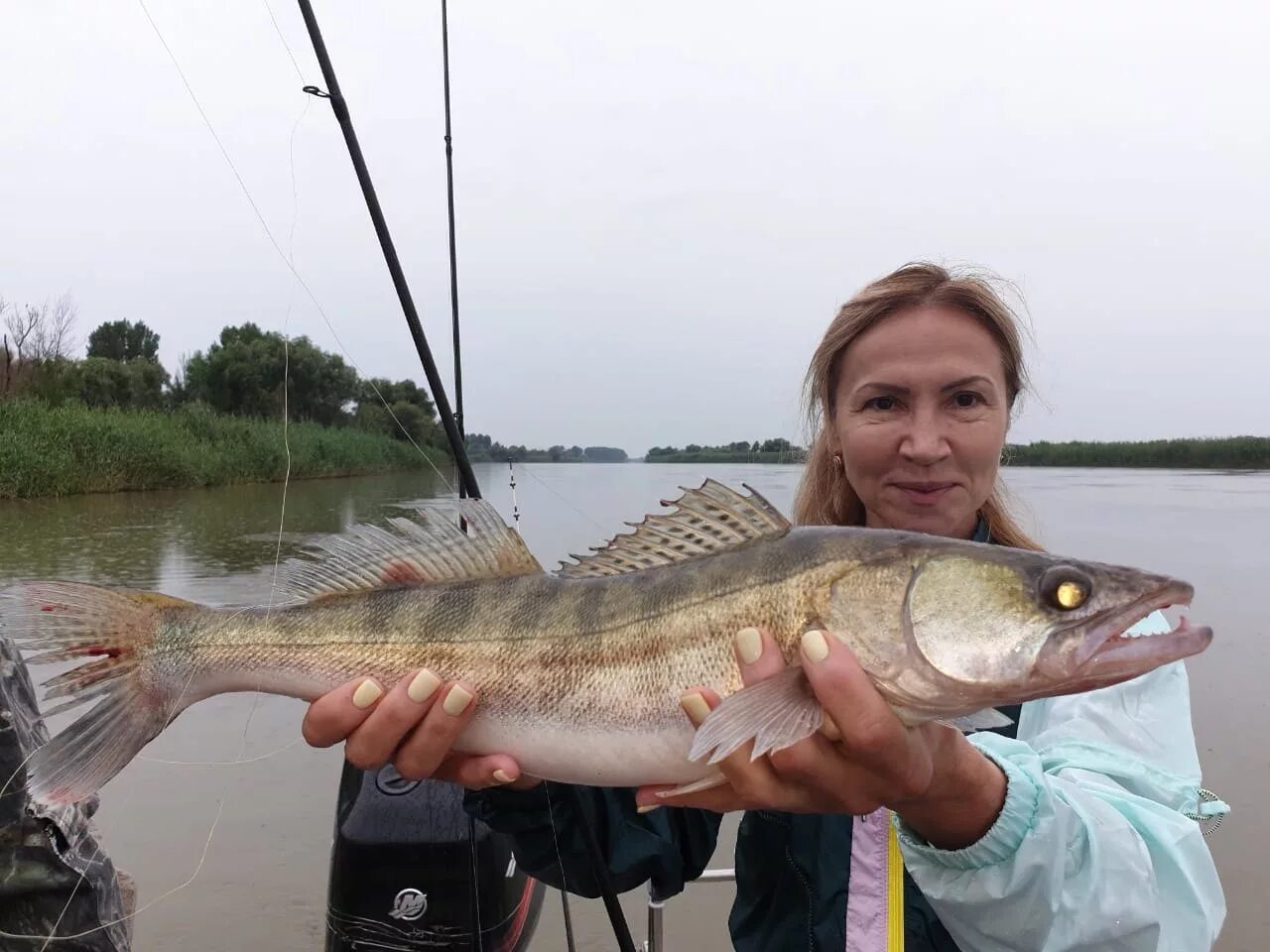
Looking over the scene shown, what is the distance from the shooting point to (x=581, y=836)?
8.02 ft

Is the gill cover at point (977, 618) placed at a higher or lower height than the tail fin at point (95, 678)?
higher

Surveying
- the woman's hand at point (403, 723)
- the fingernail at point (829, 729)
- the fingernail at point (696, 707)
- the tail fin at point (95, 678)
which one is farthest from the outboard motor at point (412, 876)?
the fingernail at point (829, 729)

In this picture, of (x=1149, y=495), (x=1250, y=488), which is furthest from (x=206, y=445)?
(x=1250, y=488)

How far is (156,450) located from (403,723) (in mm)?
20078

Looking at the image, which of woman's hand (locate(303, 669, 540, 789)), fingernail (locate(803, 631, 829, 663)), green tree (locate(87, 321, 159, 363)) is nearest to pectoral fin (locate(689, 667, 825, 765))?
fingernail (locate(803, 631, 829, 663))

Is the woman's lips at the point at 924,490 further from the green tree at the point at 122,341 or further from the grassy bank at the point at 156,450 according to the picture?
the green tree at the point at 122,341

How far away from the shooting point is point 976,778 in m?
1.63

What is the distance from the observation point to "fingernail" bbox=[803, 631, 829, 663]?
1.69 m

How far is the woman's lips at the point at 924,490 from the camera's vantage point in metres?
2.56

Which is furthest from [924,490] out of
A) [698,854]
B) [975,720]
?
[698,854]

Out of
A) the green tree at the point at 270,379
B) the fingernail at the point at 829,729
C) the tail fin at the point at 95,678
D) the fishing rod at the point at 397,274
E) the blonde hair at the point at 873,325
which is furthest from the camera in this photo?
the green tree at the point at 270,379

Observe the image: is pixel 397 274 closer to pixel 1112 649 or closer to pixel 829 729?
pixel 829 729

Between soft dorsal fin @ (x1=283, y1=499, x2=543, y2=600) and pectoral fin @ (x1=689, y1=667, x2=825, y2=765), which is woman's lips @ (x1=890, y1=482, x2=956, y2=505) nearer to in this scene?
pectoral fin @ (x1=689, y1=667, x2=825, y2=765)

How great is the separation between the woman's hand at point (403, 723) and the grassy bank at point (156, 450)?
1079 cm
